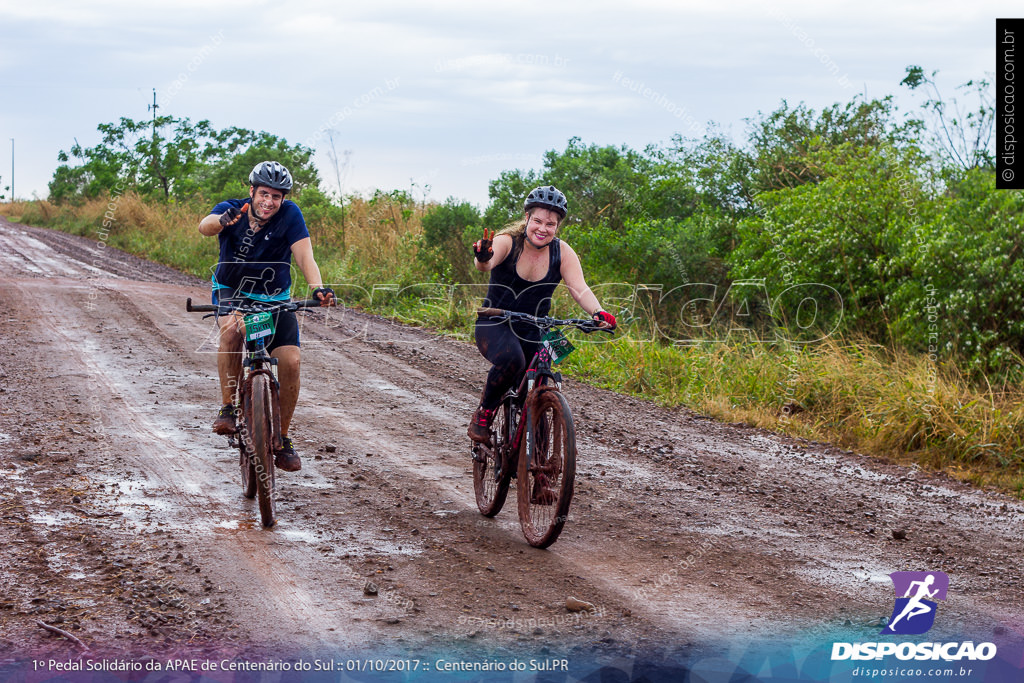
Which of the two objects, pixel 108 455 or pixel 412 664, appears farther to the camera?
pixel 108 455

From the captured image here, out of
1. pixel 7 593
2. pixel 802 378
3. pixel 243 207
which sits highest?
pixel 243 207

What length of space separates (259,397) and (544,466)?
5.48 feet

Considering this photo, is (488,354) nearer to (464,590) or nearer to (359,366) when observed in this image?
(464,590)

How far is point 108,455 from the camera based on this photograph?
21.9 feet

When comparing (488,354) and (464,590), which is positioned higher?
(488,354)

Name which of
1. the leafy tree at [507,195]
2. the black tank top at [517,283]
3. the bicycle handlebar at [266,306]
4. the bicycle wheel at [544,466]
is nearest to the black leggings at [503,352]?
the black tank top at [517,283]

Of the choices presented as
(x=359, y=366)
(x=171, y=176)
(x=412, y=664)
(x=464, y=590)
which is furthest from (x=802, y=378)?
(x=171, y=176)

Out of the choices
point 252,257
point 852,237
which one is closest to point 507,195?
point 852,237

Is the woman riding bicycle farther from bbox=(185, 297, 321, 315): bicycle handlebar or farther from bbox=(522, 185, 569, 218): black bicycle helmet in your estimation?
bbox=(185, 297, 321, 315): bicycle handlebar

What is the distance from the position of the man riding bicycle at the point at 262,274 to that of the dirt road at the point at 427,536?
69 cm

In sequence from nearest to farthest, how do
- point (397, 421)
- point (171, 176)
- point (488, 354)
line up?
1. point (488, 354)
2. point (397, 421)
3. point (171, 176)

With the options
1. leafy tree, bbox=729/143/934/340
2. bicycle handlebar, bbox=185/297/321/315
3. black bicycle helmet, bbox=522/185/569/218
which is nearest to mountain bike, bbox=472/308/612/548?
black bicycle helmet, bbox=522/185/569/218

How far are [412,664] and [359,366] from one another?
7749 mm

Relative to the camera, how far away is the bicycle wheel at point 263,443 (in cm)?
529
